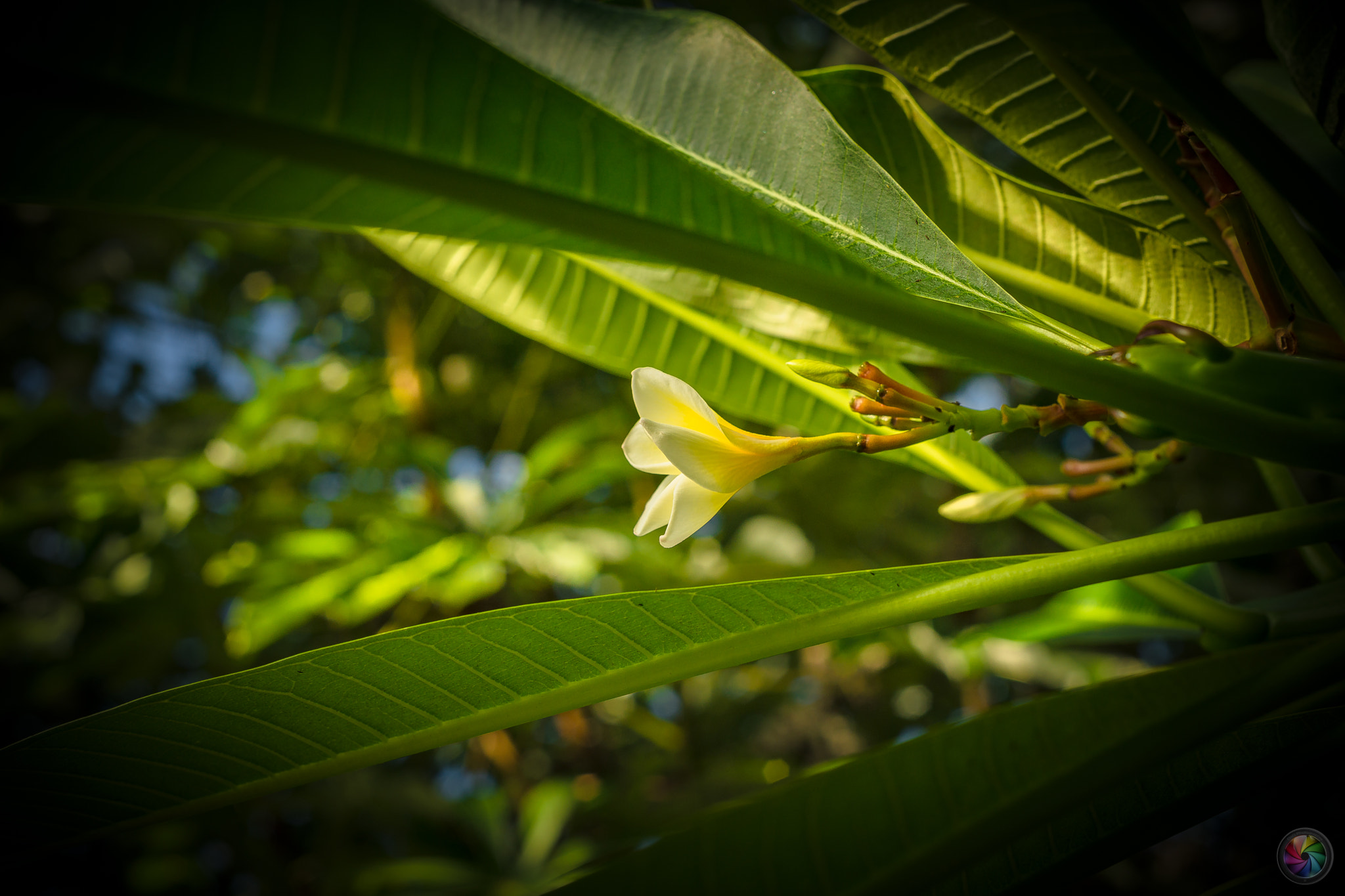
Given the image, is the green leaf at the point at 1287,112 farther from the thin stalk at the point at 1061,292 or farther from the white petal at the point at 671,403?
the white petal at the point at 671,403

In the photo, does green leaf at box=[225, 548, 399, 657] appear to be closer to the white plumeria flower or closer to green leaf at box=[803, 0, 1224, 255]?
the white plumeria flower

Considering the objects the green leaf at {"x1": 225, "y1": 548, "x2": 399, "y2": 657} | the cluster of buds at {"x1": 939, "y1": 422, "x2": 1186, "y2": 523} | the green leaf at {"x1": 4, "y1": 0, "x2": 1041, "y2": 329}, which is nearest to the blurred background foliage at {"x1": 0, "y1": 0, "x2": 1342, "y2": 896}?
the green leaf at {"x1": 225, "y1": 548, "x2": 399, "y2": 657}

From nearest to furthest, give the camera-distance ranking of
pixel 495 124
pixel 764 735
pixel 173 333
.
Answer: pixel 495 124, pixel 764 735, pixel 173 333

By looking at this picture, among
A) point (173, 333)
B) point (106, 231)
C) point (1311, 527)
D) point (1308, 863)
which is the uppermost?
point (1311, 527)

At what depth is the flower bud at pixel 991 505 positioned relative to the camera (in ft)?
1.51

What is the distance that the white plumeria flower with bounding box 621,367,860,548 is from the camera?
1.21 feet

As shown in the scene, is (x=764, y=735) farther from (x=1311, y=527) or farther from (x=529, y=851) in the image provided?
(x=1311, y=527)

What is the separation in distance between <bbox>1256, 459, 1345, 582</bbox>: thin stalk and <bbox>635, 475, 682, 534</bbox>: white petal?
40 centimetres

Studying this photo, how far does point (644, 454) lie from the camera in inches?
16.7

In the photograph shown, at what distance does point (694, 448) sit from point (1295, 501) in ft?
1.47

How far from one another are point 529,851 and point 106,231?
2226mm

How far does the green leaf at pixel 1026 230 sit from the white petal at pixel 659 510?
0.28m

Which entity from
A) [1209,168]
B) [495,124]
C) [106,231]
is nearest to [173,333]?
[106,231]

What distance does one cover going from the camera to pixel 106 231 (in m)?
2.26
